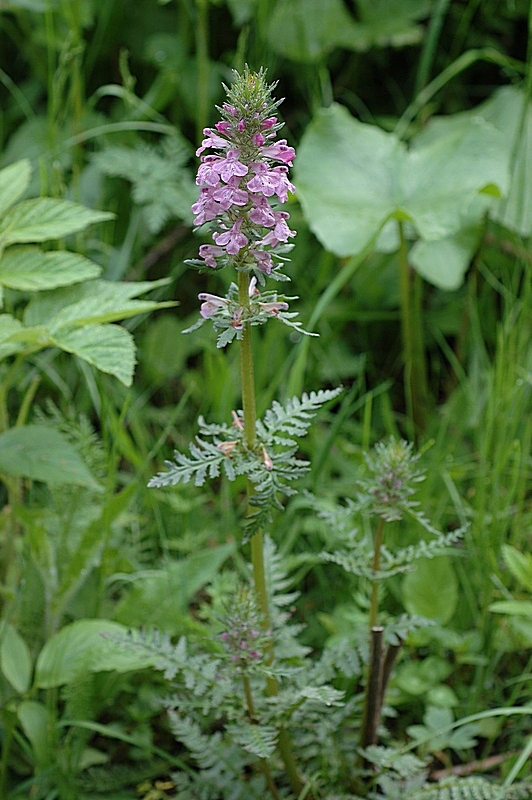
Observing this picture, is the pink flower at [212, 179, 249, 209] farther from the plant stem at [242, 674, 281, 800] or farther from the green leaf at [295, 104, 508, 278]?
the green leaf at [295, 104, 508, 278]

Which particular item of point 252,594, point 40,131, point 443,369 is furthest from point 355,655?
point 40,131

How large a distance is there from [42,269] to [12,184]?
175 mm

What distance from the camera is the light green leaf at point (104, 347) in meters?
1.27

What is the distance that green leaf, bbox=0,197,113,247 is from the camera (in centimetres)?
143

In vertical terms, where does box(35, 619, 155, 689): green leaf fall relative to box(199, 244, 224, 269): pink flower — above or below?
below

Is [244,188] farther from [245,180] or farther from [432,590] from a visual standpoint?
[432,590]

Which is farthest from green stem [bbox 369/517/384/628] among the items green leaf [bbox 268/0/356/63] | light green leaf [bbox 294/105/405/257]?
green leaf [bbox 268/0/356/63]

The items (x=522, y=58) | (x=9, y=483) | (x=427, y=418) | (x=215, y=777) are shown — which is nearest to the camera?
(x=215, y=777)

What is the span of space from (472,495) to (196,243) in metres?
1.19

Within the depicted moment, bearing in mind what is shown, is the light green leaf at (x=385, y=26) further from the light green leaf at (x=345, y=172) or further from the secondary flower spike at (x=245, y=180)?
the secondary flower spike at (x=245, y=180)

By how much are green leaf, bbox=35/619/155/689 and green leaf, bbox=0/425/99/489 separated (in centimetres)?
24

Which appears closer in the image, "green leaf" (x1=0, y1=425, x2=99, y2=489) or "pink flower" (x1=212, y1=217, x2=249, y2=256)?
"pink flower" (x1=212, y1=217, x2=249, y2=256)

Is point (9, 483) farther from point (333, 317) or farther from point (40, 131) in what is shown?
point (40, 131)

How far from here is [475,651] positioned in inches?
63.4
